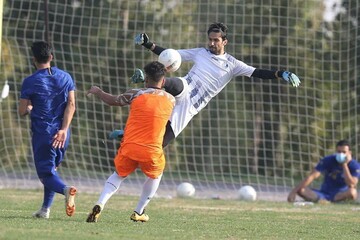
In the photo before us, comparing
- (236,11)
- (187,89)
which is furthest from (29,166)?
(187,89)

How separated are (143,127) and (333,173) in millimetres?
8346

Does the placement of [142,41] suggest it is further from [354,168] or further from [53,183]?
[354,168]

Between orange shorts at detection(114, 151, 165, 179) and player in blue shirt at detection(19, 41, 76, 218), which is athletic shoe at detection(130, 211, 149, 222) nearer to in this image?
orange shorts at detection(114, 151, 165, 179)

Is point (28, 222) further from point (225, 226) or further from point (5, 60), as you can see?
point (5, 60)

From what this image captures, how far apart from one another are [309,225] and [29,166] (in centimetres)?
1241

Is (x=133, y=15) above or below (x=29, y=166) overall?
above

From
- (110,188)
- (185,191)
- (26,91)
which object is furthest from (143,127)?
(185,191)

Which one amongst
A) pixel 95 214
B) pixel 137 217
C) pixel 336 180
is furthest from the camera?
pixel 336 180

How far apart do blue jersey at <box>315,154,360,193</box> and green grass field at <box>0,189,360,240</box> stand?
175 cm

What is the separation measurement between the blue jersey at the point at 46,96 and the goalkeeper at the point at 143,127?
52cm

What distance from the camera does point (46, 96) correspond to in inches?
402

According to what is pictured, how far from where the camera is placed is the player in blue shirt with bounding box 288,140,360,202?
56.1ft

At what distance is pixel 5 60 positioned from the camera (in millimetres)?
21984

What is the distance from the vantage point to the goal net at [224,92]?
20.5 m
